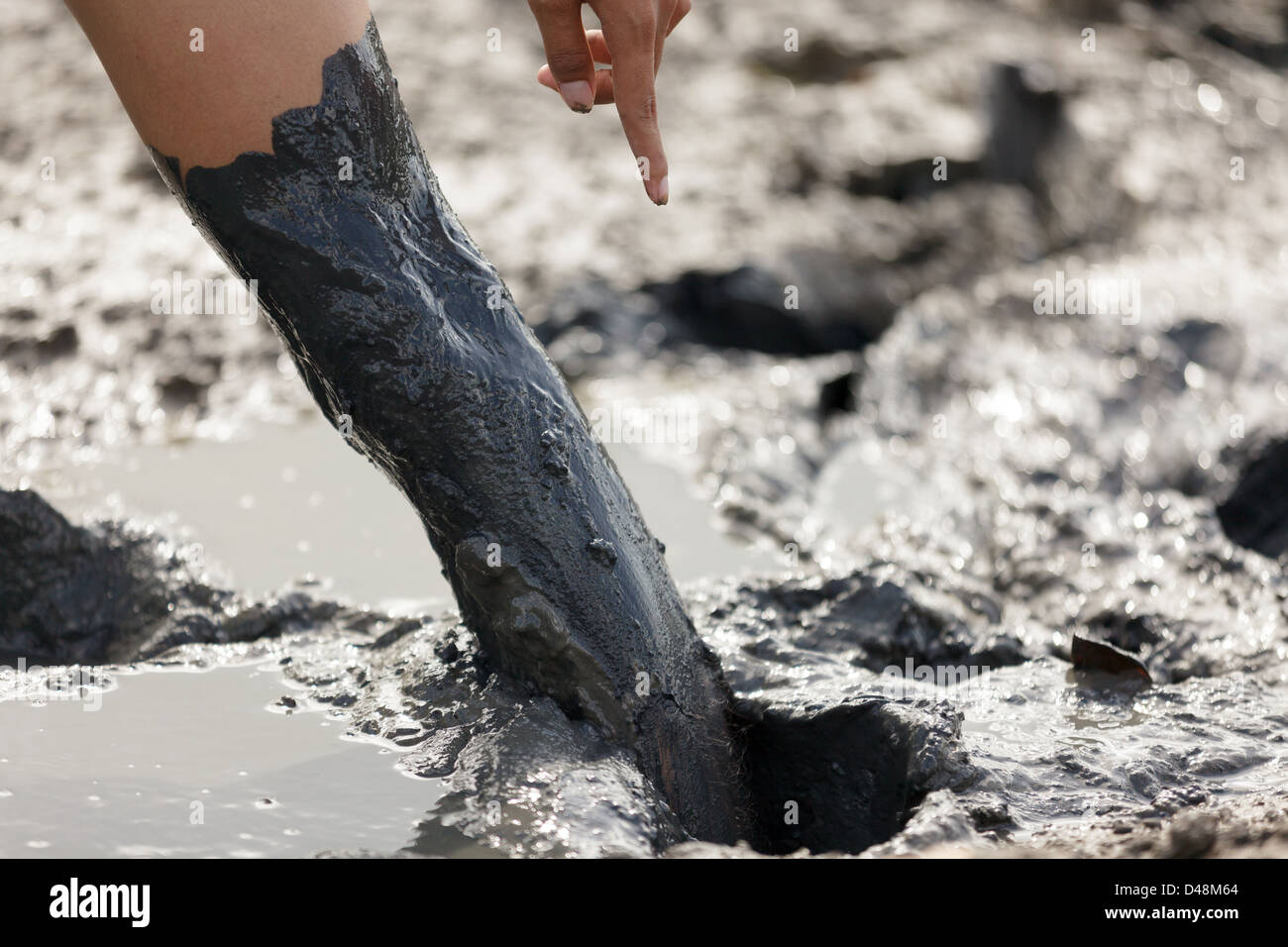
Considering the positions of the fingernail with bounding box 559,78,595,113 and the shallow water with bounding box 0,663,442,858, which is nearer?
the shallow water with bounding box 0,663,442,858

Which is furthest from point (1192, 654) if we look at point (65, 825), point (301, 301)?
point (65, 825)

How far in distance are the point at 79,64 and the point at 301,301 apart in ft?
13.3

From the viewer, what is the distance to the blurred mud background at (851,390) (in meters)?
1.85

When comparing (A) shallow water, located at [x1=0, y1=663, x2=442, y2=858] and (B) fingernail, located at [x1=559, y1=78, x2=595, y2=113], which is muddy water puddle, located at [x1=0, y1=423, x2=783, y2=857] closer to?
(A) shallow water, located at [x1=0, y1=663, x2=442, y2=858]

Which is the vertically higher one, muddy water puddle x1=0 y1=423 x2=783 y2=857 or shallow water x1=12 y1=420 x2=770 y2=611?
shallow water x1=12 y1=420 x2=770 y2=611

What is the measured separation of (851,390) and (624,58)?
88.5 inches

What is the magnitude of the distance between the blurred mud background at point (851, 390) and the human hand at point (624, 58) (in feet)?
2.59

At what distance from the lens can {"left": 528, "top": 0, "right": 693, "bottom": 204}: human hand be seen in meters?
1.60

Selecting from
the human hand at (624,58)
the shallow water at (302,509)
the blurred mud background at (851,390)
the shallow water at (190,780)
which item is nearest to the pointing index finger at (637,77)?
the human hand at (624,58)

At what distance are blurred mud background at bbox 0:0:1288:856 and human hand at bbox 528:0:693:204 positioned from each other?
0.79 metres

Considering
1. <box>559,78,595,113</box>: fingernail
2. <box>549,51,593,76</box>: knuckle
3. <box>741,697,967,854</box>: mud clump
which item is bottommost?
<box>741,697,967,854</box>: mud clump

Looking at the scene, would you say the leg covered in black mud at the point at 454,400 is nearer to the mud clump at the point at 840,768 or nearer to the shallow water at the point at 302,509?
the mud clump at the point at 840,768

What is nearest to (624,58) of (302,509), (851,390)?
(302,509)

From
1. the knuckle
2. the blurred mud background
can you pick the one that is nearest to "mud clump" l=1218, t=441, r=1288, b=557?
the blurred mud background
